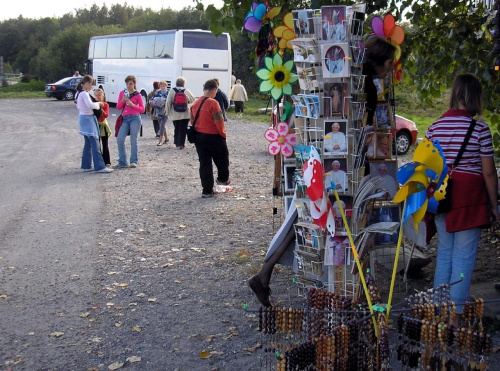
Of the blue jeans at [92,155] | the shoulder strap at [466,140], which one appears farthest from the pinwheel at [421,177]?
the blue jeans at [92,155]

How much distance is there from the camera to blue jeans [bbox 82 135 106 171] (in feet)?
40.4

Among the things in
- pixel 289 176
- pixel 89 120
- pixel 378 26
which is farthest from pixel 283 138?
pixel 89 120

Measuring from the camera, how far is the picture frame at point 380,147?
4832mm

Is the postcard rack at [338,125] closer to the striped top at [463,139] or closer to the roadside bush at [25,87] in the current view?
the striped top at [463,139]

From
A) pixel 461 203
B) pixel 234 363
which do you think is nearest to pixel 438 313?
pixel 461 203

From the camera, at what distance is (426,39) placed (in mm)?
7715

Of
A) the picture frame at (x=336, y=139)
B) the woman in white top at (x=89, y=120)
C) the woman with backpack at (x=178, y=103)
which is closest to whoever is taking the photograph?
the picture frame at (x=336, y=139)

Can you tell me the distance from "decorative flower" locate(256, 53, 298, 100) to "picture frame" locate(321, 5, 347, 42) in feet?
2.53

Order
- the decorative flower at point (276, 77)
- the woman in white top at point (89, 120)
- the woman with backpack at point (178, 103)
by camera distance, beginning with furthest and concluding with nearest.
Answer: the woman with backpack at point (178, 103)
the woman in white top at point (89, 120)
the decorative flower at point (276, 77)

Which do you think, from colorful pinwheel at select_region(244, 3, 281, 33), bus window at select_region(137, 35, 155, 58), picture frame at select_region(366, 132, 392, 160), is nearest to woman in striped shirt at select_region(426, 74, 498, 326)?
picture frame at select_region(366, 132, 392, 160)

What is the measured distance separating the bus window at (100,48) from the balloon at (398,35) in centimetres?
3142

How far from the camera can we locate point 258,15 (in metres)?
5.44

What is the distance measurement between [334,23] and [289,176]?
5.03ft

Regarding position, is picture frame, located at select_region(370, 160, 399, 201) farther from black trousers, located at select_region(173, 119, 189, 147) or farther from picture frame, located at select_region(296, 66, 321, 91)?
black trousers, located at select_region(173, 119, 189, 147)
